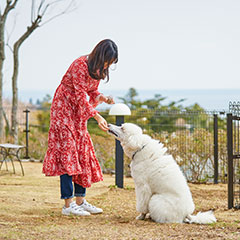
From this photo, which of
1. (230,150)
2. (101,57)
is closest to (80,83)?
(101,57)

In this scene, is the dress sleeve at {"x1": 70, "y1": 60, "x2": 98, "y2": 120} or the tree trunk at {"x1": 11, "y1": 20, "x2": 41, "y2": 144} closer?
the dress sleeve at {"x1": 70, "y1": 60, "x2": 98, "y2": 120}

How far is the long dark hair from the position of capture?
5.46m

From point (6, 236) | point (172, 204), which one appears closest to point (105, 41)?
point (172, 204)

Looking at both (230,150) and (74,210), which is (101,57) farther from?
(230,150)

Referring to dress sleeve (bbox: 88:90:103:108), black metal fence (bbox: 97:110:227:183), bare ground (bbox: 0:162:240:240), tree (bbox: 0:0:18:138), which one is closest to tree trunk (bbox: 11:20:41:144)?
tree (bbox: 0:0:18:138)

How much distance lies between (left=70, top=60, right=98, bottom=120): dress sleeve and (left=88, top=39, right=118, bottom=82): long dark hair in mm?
102

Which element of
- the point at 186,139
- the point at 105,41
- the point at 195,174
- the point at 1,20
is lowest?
the point at 195,174

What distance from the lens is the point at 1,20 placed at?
51.9 ft

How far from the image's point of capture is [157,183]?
5.30 m

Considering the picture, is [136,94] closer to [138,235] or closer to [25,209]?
[25,209]

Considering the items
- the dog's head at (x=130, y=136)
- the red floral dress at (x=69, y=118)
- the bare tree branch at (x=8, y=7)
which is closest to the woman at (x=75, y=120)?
the red floral dress at (x=69, y=118)

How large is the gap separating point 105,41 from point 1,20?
37.4 ft

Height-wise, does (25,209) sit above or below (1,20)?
below

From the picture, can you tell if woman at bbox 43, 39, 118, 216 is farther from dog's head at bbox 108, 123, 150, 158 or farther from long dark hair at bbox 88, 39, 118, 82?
dog's head at bbox 108, 123, 150, 158
